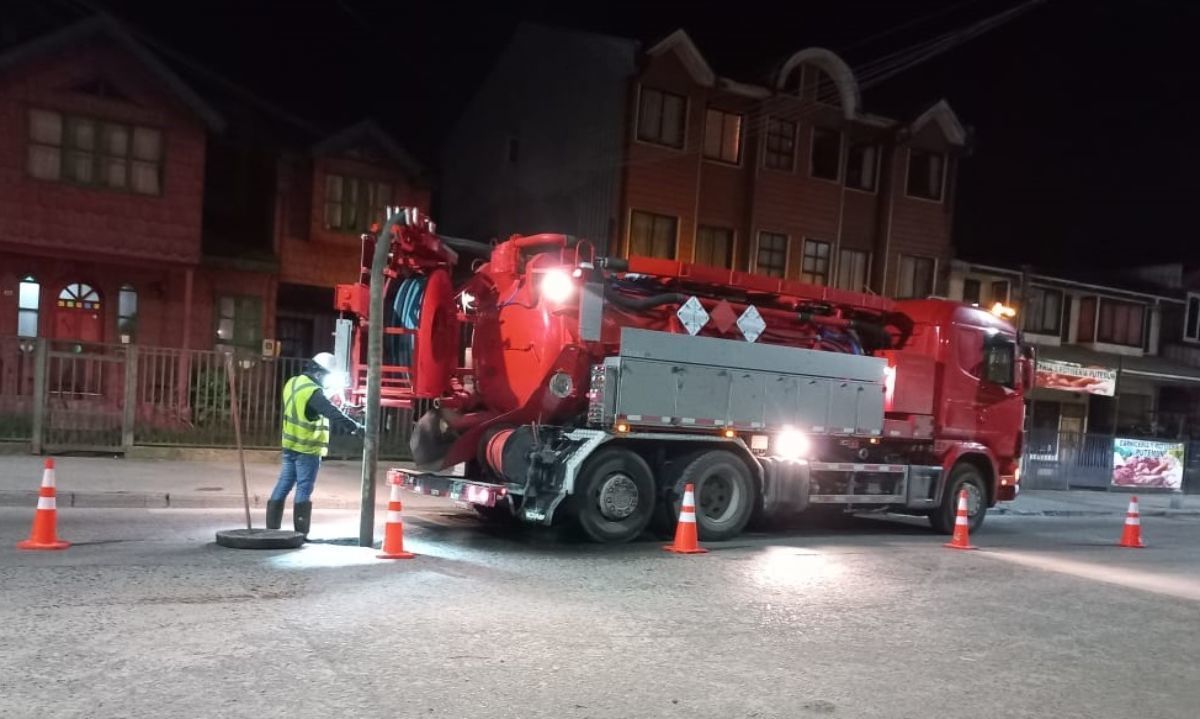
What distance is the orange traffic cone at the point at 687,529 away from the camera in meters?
9.56

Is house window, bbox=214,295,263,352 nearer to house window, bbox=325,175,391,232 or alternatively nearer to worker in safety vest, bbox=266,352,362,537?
house window, bbox=325,175,391,232

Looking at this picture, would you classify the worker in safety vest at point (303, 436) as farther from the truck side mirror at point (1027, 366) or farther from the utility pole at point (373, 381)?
the truck side mirror at point (1027, 366)

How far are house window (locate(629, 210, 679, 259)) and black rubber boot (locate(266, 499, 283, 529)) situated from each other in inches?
553

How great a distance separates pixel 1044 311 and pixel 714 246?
11705 millimetres

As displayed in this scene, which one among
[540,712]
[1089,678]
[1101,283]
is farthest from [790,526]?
[1101,283]

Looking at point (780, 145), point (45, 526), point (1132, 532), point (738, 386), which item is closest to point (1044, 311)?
point (780, 145)

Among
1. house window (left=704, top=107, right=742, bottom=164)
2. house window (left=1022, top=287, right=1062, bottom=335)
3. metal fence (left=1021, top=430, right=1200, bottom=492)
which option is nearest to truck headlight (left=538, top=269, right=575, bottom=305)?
house window (left=704, top=107, right=742, bottom=164)

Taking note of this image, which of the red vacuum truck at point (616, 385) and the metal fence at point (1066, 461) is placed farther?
the metal fence at point (1066, 461)

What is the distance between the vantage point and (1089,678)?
589 centimetres

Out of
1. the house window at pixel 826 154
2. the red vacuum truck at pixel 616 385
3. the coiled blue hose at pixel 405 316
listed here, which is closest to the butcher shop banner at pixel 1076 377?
the house window at pixel 826 154

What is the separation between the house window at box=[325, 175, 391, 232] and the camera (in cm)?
2164

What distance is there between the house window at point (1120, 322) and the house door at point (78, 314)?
90.6ft

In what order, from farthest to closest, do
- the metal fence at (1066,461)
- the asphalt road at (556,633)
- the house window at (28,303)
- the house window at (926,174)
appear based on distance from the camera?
1. the house window at (926,174)
2. the metal fence at (1066,461)
3. the house window at (28,303)
4. the asphalt road at (556,633)

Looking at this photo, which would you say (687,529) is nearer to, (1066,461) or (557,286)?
(557,286)
